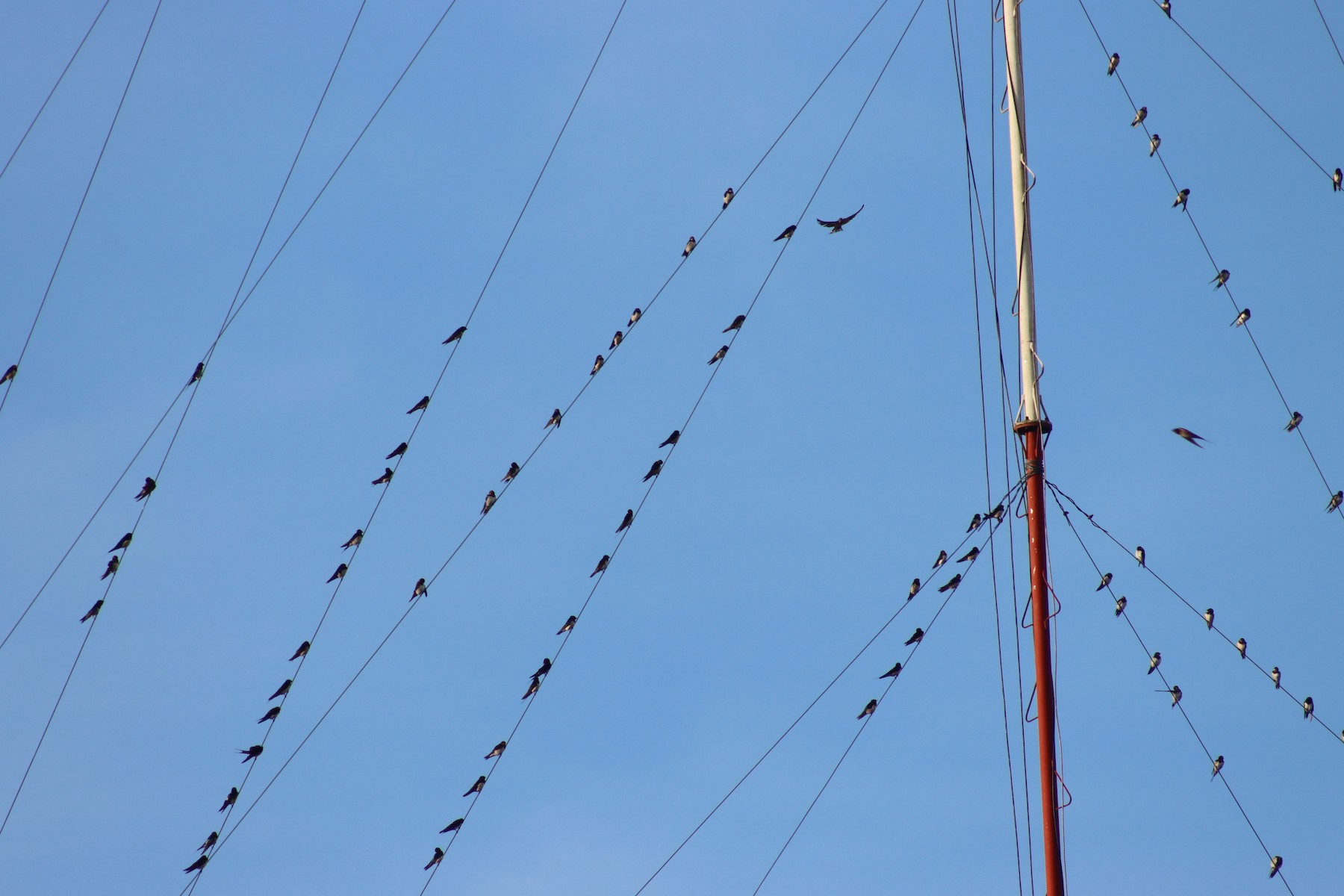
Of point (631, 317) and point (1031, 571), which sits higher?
point (631, 317)

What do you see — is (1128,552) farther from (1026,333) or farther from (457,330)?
(457,330)

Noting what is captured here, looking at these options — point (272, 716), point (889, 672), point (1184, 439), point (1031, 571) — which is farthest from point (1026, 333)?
point (272, 716)

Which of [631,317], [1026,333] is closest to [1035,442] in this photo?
[1026,333]

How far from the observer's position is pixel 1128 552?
2833 centimetres

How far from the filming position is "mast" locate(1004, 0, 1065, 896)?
70.1 ft

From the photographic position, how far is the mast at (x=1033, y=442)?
70.1 feet

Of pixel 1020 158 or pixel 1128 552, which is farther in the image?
pixel 1128 552

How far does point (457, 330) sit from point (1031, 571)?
37.9ft

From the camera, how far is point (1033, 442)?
896 inches

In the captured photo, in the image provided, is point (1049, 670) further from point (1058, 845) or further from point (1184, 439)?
point (1184, 439)

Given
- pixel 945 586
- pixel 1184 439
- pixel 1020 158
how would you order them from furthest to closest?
pixel 945 586, pixel 1184 439, pixel 1020 158

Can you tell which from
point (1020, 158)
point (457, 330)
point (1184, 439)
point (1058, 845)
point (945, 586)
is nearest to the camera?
point (1058, 845)

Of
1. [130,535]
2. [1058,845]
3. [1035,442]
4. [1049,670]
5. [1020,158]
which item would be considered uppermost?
[130,535]

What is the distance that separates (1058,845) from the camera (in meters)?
21.2
